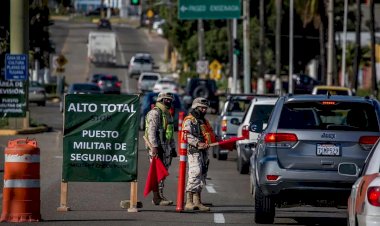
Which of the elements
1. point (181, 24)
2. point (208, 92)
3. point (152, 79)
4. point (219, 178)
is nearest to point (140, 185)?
point (219, 178)

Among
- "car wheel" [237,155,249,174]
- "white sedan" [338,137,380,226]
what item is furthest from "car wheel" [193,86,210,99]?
"white sedan" [338,137,380,226]

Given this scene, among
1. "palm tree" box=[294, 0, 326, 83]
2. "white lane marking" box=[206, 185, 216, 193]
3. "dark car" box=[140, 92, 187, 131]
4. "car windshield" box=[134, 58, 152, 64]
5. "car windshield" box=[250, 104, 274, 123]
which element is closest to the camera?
"white lane marking" box=[206, 185, 216, 193]

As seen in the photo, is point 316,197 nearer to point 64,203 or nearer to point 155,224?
point 155,224

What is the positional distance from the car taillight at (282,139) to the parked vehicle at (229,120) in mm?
11961

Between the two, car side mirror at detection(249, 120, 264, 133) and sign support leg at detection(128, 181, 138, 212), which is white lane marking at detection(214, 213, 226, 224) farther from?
car side mirror at detection(249, 120, 264, 133)

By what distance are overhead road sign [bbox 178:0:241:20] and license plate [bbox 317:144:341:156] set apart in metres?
42.3

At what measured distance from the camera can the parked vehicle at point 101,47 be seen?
94.1 m

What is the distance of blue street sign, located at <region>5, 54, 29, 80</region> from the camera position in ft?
122

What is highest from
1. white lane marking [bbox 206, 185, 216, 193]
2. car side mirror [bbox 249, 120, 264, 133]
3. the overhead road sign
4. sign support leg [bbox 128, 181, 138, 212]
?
the overhead road sign

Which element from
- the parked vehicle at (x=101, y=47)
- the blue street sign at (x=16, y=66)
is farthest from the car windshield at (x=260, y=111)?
the parked vehicle at (x=101, y=47)

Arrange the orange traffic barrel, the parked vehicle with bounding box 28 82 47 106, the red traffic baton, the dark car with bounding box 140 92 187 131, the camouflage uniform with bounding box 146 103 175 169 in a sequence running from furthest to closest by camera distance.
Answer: the parked vehicle with bounding box 28 82 47 106 → the dark car with bounding box 140 92 187 131 → the camouflage uniform with bounding box 146 103 175 169 → the red traffic baton → the orange traffic barrel

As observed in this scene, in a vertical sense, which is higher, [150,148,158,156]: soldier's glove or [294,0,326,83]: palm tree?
[294,0,326,83]: palm tree

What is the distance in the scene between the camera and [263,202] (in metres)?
15.5

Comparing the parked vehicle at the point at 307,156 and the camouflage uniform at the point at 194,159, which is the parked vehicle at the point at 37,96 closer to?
the camouflage uniform at the point at 194,159
